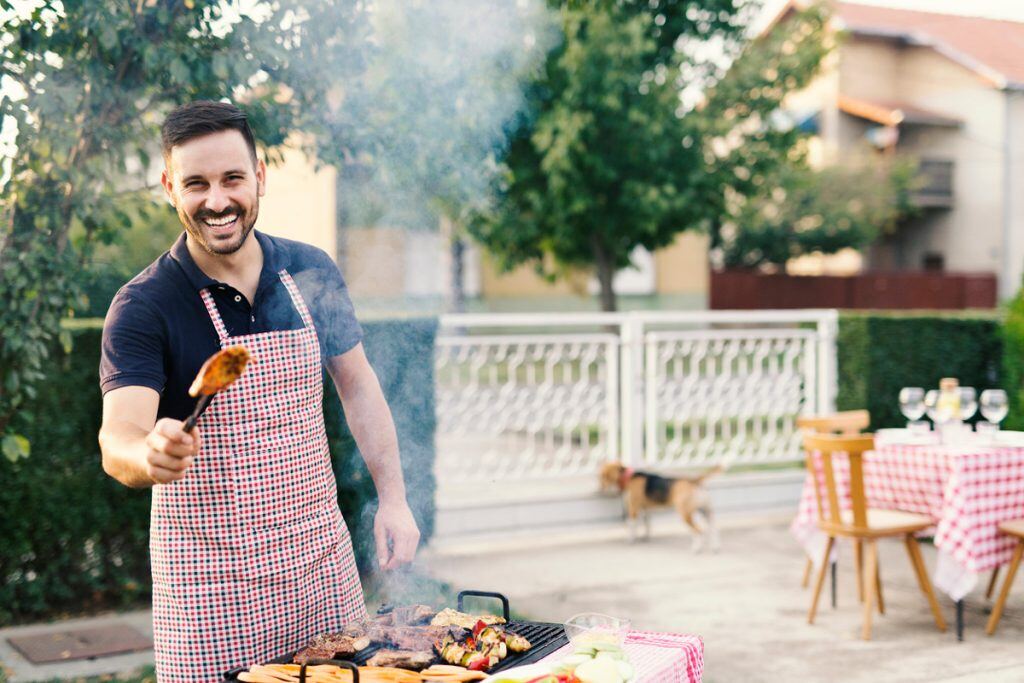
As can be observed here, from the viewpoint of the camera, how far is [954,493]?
527cm

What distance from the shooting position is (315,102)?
4422 millimetres

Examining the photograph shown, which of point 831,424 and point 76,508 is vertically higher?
point 831,424

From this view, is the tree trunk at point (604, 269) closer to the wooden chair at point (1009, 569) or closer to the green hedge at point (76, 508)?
the green hedge at point (76, 508)

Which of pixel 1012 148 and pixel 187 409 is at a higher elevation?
pixel 1012 148

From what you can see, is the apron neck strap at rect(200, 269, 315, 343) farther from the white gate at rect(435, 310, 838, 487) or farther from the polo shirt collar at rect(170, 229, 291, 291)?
the white gate at rect(435, 310, 838, 487)

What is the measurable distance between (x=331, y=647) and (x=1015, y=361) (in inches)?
308

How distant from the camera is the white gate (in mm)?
→ 7656

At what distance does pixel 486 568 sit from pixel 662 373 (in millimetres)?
2363

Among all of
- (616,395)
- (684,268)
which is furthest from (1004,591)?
(684,268)

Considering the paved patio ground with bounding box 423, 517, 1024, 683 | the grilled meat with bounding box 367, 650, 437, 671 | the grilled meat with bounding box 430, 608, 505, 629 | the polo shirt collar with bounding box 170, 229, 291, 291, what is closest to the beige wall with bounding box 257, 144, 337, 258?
the paved patio ground with bounding box 423, 517, 1024, 683

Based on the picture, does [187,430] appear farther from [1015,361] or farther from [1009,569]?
[1015,361]

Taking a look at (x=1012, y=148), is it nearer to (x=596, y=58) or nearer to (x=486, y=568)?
(x=596, y=58)

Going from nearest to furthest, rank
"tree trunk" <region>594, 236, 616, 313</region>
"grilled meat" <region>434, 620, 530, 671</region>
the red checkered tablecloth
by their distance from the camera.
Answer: "grilled meat" <region>434, 620, 530, 671</region>, the red checkered tablecloth, "tree trunk" <region>594, 236, 616, 313</region>

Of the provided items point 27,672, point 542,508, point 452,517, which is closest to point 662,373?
point 542,508
